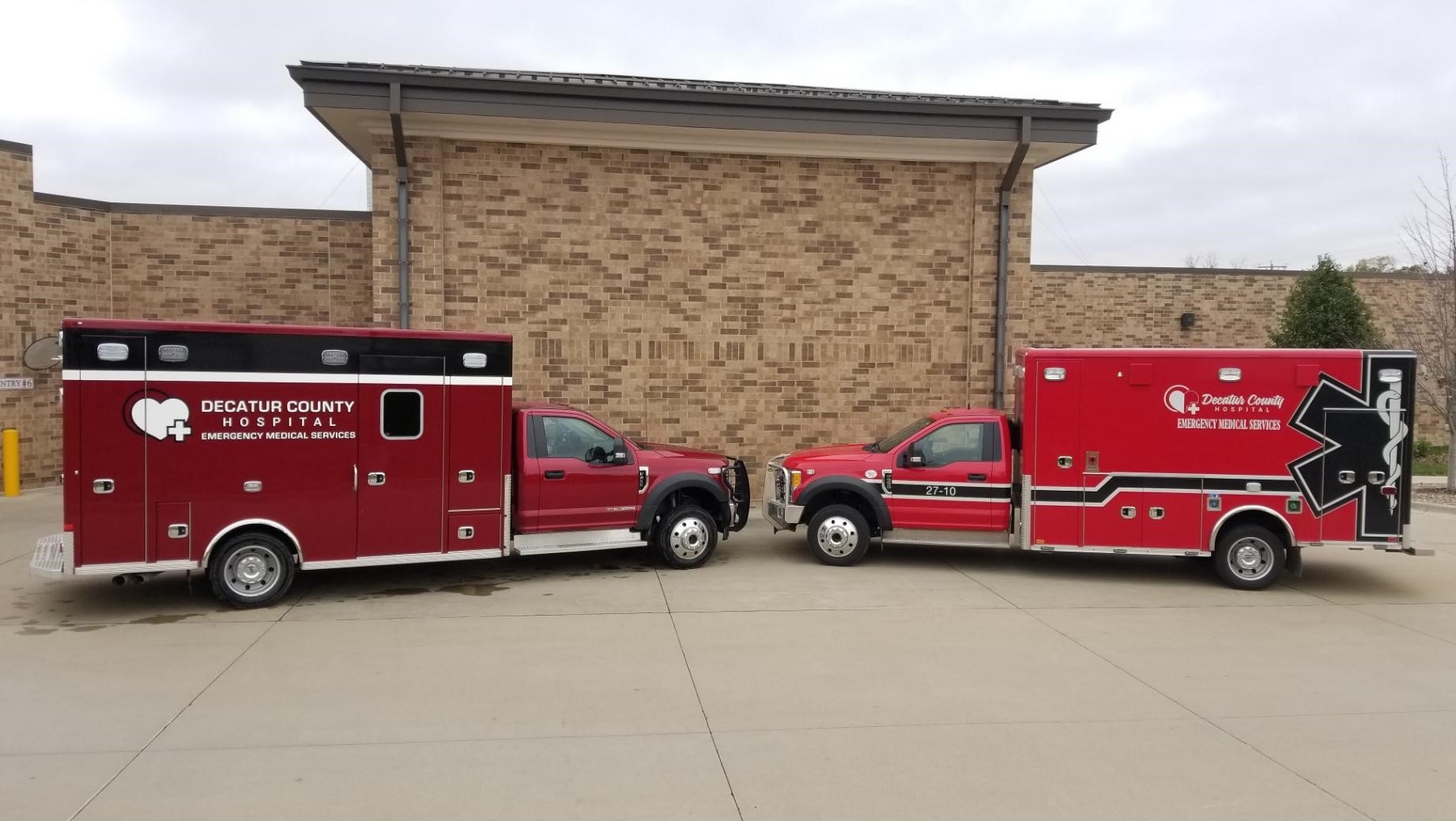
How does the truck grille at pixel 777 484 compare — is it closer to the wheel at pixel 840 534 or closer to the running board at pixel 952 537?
the wheel at pixel 840 534

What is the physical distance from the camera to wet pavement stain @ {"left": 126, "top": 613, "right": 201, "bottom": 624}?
7898mm

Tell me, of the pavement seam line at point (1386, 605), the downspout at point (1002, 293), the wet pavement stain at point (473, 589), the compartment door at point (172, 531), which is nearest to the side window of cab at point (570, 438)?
the wet pavement stain at point (473, 589)

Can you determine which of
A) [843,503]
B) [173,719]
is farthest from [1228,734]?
[173,719]

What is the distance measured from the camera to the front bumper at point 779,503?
10.6 m

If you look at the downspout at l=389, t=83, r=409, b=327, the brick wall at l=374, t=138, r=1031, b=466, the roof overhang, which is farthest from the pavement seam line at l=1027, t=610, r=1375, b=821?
the downspout at l=389, t=83, r=409, b=327

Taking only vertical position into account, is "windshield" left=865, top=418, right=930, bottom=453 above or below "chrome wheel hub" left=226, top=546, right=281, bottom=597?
above

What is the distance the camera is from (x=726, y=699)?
6047 millimetres

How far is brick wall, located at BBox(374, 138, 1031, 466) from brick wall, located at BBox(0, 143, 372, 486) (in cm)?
268

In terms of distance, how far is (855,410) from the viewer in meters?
14.6

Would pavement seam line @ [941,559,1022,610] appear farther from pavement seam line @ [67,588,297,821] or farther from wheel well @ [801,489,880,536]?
pavement seam line @ [67,588,297,821]

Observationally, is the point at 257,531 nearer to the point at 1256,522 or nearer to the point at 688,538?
the point at 688,538

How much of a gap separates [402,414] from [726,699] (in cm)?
471

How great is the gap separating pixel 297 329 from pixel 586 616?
3.80 m

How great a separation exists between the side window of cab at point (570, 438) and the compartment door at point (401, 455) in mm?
1179
